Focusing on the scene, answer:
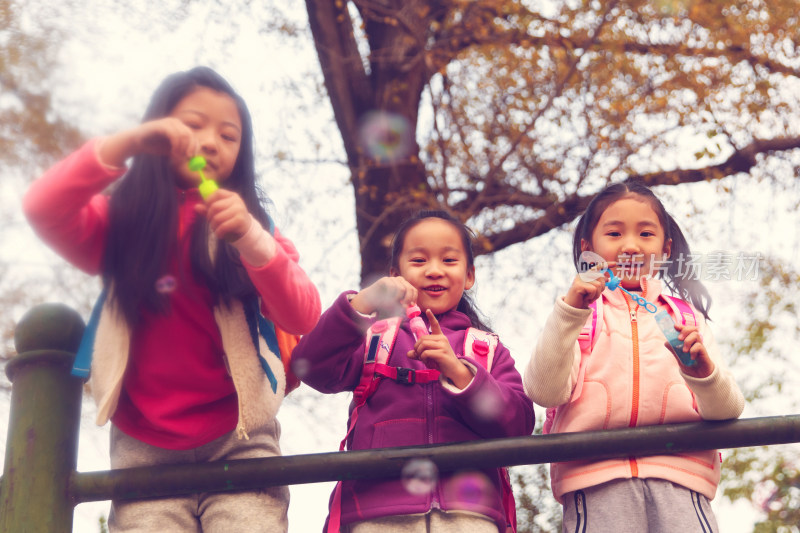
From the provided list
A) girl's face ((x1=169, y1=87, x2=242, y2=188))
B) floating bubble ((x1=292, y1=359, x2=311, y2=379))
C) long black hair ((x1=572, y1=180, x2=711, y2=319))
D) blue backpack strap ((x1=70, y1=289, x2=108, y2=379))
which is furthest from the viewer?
long black hair ((x1=572, y1=180, x2=711, y2=319))

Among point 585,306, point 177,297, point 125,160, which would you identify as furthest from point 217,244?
point 585,306

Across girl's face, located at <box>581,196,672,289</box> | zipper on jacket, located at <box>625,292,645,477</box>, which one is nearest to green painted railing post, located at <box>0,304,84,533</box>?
zipper on jacket, located at <box>625,292,645,477</box>

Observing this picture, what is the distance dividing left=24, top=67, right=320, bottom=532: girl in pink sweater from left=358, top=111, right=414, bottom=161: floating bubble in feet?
12.4

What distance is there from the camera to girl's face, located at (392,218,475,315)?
2.33 metres

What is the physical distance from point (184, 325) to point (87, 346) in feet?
0.69

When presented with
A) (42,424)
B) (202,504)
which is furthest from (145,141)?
(202,504)

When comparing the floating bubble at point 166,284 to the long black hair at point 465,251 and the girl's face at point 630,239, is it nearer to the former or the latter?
the long black hair at point 465,251

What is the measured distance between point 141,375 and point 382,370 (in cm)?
60

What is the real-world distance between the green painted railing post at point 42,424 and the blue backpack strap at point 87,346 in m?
0.03

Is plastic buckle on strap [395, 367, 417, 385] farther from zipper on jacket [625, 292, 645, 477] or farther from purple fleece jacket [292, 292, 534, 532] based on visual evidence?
zipper on jacket [625, 292, 645, 477]

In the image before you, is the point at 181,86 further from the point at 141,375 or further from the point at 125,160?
A: the point at 141,375

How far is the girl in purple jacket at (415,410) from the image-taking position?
6.27 ft

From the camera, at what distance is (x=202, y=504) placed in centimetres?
183

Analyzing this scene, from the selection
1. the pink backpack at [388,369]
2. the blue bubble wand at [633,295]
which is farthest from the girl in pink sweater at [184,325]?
the blue bubble wand at [633,295]
